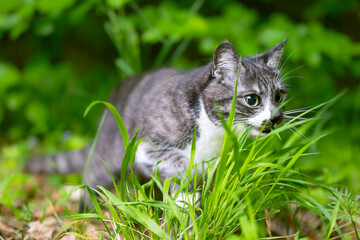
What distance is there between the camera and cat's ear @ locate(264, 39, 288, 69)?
2121 mm

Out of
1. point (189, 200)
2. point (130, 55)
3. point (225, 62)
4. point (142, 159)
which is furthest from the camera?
point (130, 55)

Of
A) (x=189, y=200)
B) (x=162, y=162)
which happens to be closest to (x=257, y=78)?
(x=162, y=162)

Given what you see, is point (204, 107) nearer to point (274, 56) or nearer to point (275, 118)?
point (275, 118)

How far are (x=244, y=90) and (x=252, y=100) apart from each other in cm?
7

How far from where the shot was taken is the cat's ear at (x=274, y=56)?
6.96 ft

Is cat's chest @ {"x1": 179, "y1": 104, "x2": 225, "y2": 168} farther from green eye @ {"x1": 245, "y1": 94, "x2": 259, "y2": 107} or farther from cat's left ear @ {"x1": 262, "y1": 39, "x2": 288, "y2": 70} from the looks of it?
cat's left ear @ {"x1": 262, "y1": 39, "x2": 288, "y2": 70}

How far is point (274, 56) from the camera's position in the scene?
2.15 metres

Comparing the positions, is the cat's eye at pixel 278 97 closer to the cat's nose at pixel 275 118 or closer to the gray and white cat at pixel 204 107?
the gray and white cat at pixel 204 107

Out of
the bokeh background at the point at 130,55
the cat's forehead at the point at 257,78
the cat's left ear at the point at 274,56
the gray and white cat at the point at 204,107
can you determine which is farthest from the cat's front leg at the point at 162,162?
the bokeh background at the point at 130,55

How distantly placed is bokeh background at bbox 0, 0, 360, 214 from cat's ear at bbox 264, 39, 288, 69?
0.46m

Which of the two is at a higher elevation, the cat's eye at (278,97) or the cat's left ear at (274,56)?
the cat's left ear at (274,56)

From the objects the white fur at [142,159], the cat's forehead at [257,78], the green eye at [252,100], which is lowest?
the white fur at [142,159]

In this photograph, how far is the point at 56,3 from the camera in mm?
3111

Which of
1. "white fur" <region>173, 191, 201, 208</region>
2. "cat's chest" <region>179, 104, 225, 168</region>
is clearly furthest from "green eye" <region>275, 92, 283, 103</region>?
"white fur" <region>173, 191, 201, 208</region>
